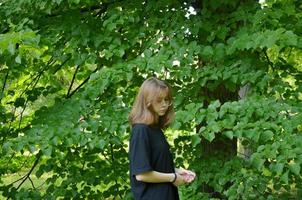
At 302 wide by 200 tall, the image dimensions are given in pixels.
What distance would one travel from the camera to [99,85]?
10.9ft

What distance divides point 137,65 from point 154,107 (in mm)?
965

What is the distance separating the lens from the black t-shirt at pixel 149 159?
2.30 m

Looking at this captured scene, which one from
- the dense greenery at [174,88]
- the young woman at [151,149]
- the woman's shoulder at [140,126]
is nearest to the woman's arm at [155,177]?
the young woman at [151,149]

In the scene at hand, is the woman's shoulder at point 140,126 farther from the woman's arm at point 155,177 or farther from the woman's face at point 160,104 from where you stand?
the woman's arm at point 155,177

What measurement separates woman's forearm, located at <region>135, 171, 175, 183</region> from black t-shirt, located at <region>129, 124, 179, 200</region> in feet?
0.08

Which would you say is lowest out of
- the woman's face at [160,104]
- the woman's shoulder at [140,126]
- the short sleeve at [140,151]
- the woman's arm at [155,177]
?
the woman's arm at [155,177]

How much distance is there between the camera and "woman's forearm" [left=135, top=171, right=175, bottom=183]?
232cm

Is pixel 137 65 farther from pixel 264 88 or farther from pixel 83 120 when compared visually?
pixel 264 88

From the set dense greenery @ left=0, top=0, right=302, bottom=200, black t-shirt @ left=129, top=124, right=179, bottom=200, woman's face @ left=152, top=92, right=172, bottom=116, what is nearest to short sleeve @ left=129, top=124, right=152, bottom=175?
black t-shirt @ left=129, top=124, right=179, bottom=200

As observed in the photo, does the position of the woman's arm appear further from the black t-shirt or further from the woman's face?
the woman's face

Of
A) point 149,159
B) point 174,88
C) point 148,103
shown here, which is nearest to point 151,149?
point 149,159

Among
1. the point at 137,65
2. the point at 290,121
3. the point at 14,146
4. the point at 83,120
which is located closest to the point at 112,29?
the point at 137,65

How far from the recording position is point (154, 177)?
92.3 inches

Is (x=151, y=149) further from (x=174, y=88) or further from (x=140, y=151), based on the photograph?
(x=174, y=88)
